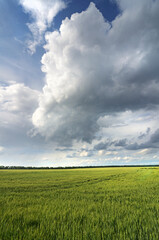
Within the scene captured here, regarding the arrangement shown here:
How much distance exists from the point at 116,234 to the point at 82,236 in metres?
1.06

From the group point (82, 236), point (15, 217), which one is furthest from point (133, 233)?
point (15, 217)

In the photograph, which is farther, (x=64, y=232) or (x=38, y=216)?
(x=38, y=216)

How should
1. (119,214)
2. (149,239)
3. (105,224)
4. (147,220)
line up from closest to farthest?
(149,239), (105,224), (147,220), (119,214)

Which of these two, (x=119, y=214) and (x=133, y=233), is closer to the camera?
(x=133, y=233)

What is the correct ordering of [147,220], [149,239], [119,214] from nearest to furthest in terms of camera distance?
[149,239] < [147,220] < [119,214]

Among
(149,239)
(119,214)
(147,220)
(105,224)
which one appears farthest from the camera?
(119,214)

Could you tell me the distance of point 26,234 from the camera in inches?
176

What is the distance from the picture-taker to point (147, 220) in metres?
5.81

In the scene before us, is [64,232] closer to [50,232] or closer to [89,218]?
[50,232]

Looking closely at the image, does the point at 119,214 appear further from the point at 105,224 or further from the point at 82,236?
the point at 82,236

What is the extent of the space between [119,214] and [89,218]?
144cm

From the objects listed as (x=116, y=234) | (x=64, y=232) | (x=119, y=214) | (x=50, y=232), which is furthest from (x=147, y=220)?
(x=50, y=232)

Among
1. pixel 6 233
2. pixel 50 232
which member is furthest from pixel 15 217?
pixel 50 232

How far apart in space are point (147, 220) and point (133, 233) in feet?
5.97
